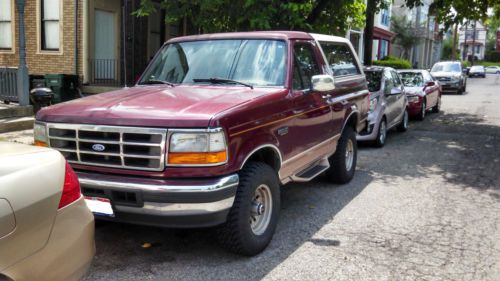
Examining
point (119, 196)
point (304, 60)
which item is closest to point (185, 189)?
point (119, 196)

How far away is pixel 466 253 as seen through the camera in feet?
15.2

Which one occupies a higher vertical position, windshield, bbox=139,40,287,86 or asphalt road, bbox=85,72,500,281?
windshield, bbox=139,40,287,86

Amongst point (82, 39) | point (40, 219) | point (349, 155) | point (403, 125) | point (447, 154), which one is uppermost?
point (82, 39)

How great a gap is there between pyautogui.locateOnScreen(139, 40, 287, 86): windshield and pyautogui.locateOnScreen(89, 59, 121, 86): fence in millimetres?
9761

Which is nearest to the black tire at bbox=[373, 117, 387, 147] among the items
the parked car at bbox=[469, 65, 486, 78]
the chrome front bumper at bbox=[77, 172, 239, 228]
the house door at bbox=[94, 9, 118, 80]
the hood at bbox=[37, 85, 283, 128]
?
the hood at bbox=[37, 85, 283, 128]

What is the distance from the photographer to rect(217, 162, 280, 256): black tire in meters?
4.17

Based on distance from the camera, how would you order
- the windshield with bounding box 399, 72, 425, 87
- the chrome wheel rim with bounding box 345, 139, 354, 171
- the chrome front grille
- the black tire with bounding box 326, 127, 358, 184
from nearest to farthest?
the chrome front grille → the black tire with bounding box 326, 127, 358, 184 → the chrome wheel rim with bounding box 345, 139, 354, 171 → the windshield with bounding box 399, 72, 425, 87

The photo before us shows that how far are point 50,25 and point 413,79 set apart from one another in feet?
34.8

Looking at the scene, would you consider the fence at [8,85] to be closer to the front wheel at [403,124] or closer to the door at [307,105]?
the door at [307,105]

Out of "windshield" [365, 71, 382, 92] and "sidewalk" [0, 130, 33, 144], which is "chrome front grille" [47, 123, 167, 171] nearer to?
"sidewalk" [0, 130, 33, 144]

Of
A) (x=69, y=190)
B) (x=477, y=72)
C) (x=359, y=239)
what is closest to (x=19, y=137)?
(x=359, y=239)

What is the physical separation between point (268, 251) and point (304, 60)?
219cm

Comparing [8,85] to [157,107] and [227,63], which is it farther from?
[157,107]

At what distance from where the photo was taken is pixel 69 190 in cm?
291
